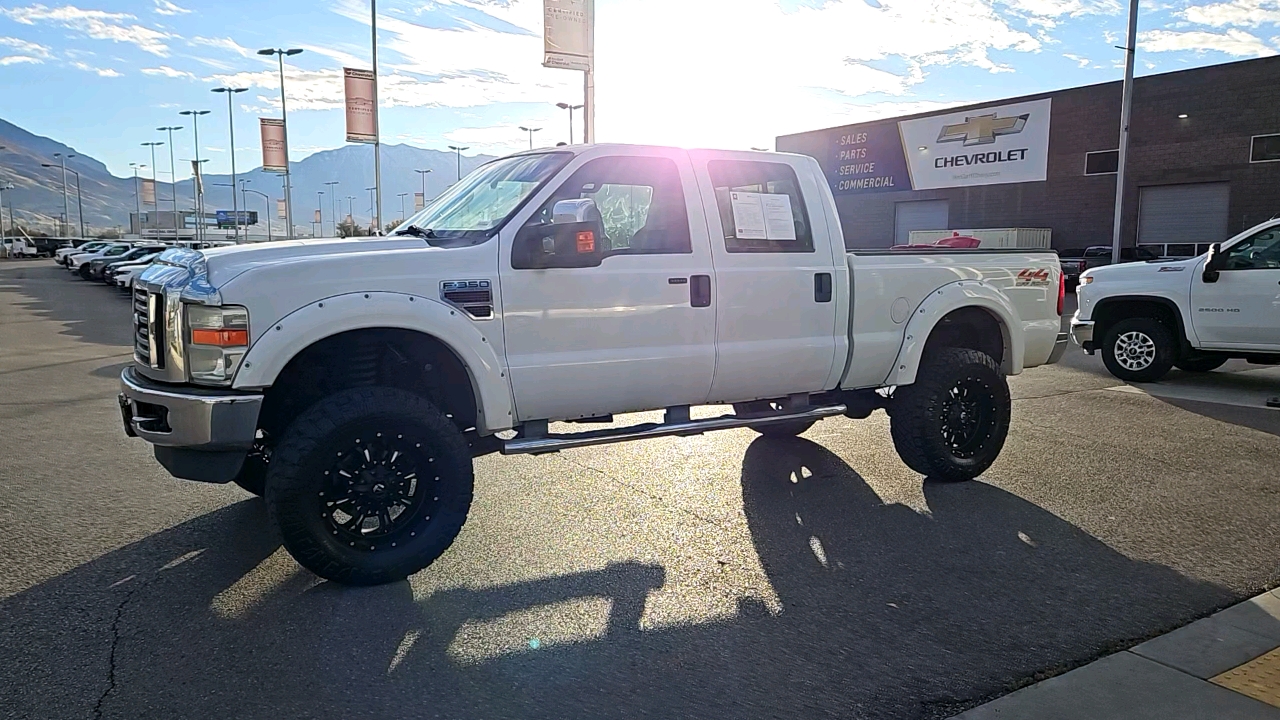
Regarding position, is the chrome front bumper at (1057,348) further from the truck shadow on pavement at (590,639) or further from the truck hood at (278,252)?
the truck hood at (278,252)

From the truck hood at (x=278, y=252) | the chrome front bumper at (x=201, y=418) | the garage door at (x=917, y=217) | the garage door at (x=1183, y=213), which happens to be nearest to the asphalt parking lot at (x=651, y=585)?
the chrome front bumper at (x=201, y=418)

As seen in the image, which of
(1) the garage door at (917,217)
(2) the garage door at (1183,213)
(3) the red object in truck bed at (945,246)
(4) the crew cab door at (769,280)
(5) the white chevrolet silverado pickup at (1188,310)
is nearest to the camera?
(4) the crew cab door at (769,280)

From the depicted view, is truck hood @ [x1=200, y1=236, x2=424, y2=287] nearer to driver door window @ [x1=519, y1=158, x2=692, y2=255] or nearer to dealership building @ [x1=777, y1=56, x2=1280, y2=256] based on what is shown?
driver door window @ [x1=519, y1=158, x2=692, y2=255]

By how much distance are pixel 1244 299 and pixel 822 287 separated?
22.1 ft

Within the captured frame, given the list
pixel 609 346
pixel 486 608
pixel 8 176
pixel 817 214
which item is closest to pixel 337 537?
pixel 486 608

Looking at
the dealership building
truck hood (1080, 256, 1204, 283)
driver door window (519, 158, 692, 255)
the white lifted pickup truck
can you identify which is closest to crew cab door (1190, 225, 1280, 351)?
truck hood (1080, 256, 1204, 283)

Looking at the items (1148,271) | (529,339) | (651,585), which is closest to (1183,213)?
(1148,271)

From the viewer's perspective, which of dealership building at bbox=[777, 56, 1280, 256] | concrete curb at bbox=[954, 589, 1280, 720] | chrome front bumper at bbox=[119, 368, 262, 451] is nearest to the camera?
concrete curb at bbox=[954, 589, 1280, 720]

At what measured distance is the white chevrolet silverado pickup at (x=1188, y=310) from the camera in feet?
32.2

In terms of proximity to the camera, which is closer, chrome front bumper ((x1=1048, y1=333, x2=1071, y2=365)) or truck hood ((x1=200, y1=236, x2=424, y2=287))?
truck hood ((x1=200, y1=236, x2=424, y2=287))

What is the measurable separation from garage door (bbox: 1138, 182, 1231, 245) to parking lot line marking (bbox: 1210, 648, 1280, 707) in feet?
105

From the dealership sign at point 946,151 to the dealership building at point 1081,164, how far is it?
51 millimetres

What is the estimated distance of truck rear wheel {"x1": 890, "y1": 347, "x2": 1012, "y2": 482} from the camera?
244 inches

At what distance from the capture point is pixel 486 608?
414 cm
